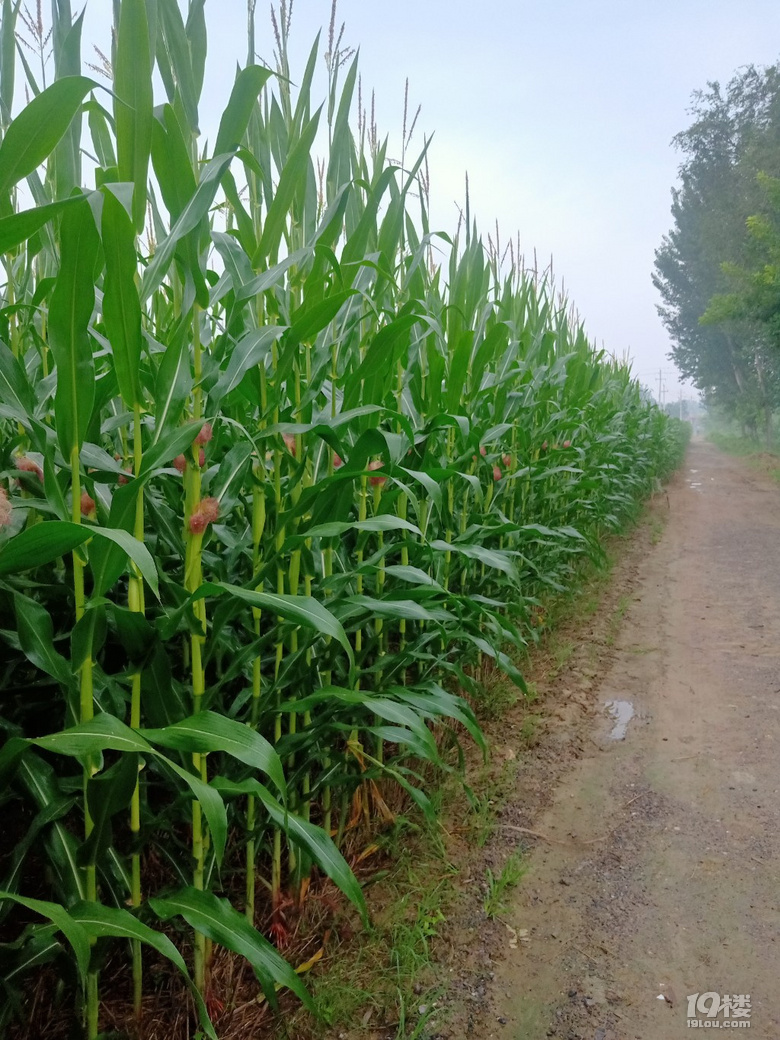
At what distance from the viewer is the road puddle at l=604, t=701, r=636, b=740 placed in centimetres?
285

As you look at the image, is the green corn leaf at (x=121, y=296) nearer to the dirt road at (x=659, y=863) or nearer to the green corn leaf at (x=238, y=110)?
the green corn leaf at (x=238, y=110)

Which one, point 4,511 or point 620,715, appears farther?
point 620,715

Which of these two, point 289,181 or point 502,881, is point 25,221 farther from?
point 502,881

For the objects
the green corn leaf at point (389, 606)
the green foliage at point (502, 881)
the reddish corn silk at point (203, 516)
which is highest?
the reddish corn silk at point (203, 516)

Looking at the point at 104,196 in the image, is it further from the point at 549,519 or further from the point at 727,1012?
the point at 549,519

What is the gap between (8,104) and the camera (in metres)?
1.13

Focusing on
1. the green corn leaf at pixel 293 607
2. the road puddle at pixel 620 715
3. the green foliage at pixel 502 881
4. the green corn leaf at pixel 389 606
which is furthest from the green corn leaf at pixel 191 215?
the road puddle at pixel 620 715

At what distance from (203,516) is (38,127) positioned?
1.93ft

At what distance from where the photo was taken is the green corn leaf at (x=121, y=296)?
33.9 inches

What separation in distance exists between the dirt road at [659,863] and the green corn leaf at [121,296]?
1525 millimetres

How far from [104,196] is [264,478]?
67 cm

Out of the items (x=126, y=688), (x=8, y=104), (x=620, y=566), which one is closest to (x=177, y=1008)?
(x=126, y=688)

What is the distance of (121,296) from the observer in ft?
3.08

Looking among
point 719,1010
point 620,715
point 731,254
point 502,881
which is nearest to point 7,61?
point 502,881
